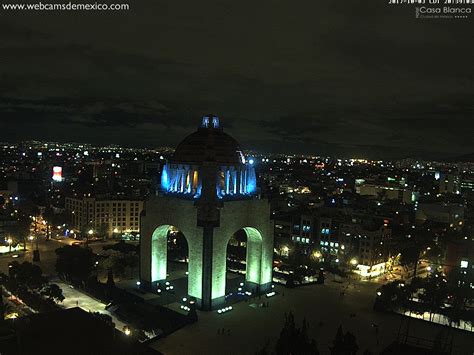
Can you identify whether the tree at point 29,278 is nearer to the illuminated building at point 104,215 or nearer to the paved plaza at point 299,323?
the paved plaza at point 299,323

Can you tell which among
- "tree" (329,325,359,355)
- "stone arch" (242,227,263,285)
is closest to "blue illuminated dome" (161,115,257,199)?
"stone arch" (242,227,263,285)

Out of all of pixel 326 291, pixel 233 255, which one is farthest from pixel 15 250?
pixel 326 291

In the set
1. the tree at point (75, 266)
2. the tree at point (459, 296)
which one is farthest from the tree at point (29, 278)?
the tree at point (459, 296)

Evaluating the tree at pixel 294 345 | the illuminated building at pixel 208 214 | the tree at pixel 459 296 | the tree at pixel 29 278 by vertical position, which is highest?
the illuminated building at pixel 208 214

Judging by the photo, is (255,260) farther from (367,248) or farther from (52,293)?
(52,293)

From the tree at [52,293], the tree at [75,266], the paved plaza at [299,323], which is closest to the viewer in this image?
the paved plaza at [299,323]

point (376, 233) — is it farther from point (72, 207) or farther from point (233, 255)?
point (72, 207)

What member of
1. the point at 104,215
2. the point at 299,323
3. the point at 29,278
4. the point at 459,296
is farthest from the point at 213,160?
the point at 104,215
